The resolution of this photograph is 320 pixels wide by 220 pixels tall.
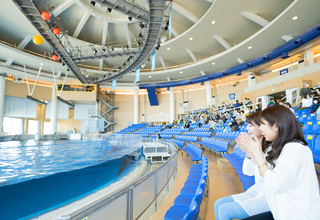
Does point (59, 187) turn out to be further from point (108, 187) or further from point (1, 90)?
point (1, 90)

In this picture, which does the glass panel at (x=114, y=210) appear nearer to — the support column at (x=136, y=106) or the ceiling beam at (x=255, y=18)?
the ceiling beam at (x=255, y=18)

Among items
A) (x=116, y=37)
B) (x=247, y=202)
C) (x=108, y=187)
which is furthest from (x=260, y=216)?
(x=116, y=37)

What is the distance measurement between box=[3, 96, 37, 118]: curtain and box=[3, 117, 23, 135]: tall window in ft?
3.12

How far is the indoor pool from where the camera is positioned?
14.9 ft

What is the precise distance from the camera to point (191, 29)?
506 inches

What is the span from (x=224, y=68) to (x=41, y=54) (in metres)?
18.1

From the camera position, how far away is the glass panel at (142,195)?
2.11m

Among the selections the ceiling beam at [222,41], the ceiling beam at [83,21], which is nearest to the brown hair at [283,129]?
the ceiling beam at [222,41]

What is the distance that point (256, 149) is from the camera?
1.06 meters

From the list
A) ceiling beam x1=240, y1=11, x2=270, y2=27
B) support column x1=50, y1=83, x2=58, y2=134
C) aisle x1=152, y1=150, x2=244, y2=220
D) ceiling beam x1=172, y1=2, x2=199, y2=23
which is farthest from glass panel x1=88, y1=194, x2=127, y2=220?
support column x1=50, y1=83, x2=58, y2=134

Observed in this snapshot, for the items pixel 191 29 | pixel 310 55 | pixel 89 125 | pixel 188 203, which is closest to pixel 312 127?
pixel 188 203

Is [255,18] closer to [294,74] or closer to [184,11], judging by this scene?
[294,74]

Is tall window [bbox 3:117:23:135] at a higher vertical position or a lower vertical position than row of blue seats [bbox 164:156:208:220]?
higher

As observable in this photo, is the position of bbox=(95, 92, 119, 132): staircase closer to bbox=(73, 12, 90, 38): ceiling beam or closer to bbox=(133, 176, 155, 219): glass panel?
bbox=(73, 12, 90, 38): ceiling beam
